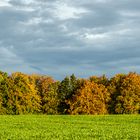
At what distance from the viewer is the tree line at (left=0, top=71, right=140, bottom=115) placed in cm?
11931

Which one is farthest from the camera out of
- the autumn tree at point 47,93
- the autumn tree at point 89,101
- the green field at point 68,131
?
the autumn tree at point 47,93

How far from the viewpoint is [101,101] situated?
401 feet

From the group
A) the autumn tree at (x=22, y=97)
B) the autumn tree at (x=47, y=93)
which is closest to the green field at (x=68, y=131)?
the autumn tree at (x=22, y=97)

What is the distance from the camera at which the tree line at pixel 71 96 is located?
119 metres

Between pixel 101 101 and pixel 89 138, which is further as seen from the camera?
pixel 101 101

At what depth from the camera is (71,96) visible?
5034 inches

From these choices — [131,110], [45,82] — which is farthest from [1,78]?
[131,110]

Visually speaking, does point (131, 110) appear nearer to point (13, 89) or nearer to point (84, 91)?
point (84, 91)

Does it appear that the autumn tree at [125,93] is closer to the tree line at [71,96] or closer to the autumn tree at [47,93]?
the tree line at [71,96]

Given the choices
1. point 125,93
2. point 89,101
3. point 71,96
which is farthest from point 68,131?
point 71,96

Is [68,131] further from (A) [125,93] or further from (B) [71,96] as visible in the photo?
(B) [71,96]

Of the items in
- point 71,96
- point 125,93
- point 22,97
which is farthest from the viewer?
point 71,96

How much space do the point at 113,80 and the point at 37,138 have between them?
97754 millimetres

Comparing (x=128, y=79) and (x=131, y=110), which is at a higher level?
(x=128, y=79)
